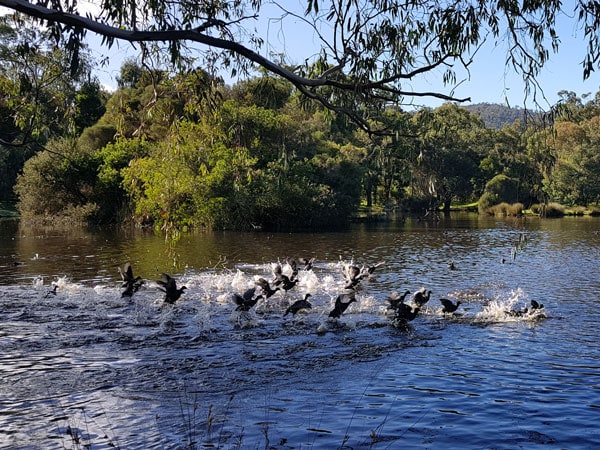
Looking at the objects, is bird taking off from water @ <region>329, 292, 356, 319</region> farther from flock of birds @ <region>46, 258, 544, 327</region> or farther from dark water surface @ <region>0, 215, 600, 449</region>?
dark water surface @ <region>0, 215, 600, 449</region>

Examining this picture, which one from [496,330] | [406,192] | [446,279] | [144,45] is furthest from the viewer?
[406,192]

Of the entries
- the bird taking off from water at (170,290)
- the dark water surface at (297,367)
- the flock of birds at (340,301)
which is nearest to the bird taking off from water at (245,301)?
the flock of birds at (340,301)

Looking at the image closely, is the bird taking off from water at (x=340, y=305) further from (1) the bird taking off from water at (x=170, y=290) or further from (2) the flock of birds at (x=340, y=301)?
(1) the bird taking off from water at (x=170, y=290)

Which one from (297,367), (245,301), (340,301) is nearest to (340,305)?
(340,301)

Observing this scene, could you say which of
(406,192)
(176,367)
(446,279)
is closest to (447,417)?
(176,367)

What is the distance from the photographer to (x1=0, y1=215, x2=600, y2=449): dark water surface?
7.47 metres

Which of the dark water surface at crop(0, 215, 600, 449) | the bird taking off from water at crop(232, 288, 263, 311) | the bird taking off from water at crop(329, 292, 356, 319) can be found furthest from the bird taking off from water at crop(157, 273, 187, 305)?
the bird taking off from water at crop(329, 292, 356, 319)

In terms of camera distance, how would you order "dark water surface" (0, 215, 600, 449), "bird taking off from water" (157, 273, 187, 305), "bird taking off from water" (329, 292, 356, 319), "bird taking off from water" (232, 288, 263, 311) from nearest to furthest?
"dark water surface" (0, 215, 600, 449), "bird taking off from water" (232, 288, 263, 311), "bird taking off from water" (329, 292, 356, 319), "bird taking off from water" (157, 273, 187, 305)

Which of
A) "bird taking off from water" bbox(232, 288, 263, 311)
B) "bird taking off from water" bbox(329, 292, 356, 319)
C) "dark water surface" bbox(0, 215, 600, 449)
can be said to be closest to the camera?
"dark water surface" bbox(0, 215, 600, 449)

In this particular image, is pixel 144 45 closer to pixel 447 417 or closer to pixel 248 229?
pixel 447 417

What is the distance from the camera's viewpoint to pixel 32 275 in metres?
20.9

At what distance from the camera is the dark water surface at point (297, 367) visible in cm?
747

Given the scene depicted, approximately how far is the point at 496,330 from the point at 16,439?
9440 mm

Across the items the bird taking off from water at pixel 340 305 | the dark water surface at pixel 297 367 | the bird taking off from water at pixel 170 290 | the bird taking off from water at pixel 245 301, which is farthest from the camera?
the bird taking off from water at pixel 170 290
